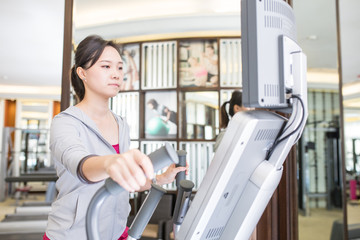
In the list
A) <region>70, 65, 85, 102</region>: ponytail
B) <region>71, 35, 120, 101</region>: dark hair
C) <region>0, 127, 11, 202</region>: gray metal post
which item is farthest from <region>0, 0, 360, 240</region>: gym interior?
<region>71, 35, 120, 101</region>: dark hair

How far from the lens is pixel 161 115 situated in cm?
443

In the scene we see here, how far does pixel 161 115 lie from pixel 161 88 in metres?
0.37

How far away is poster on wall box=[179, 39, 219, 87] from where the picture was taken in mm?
4363

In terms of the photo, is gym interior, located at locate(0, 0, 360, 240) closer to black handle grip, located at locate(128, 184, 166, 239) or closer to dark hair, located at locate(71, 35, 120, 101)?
dark hair, located at locate(71, 35, 120, 101)

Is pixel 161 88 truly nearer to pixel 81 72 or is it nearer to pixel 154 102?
pixel 154 102

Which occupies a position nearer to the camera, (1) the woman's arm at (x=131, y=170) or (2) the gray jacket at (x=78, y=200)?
(1) the woman's arm at (x=131, y=170)

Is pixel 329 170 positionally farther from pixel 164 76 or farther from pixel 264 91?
pixel 264 91

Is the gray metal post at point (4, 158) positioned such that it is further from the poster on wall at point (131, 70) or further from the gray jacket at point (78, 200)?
the gray jacket at point (78, 200)

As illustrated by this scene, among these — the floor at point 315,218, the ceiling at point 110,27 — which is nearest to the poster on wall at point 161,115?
the ceiling at point 110,27

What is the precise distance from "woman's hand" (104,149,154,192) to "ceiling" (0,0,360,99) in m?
1.46

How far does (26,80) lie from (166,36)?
2012 mm

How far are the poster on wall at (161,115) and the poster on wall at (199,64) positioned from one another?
29 centimetres

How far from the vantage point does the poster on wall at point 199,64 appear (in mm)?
4363

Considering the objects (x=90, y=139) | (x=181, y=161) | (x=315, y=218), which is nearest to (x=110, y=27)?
(x=90, y=139)
